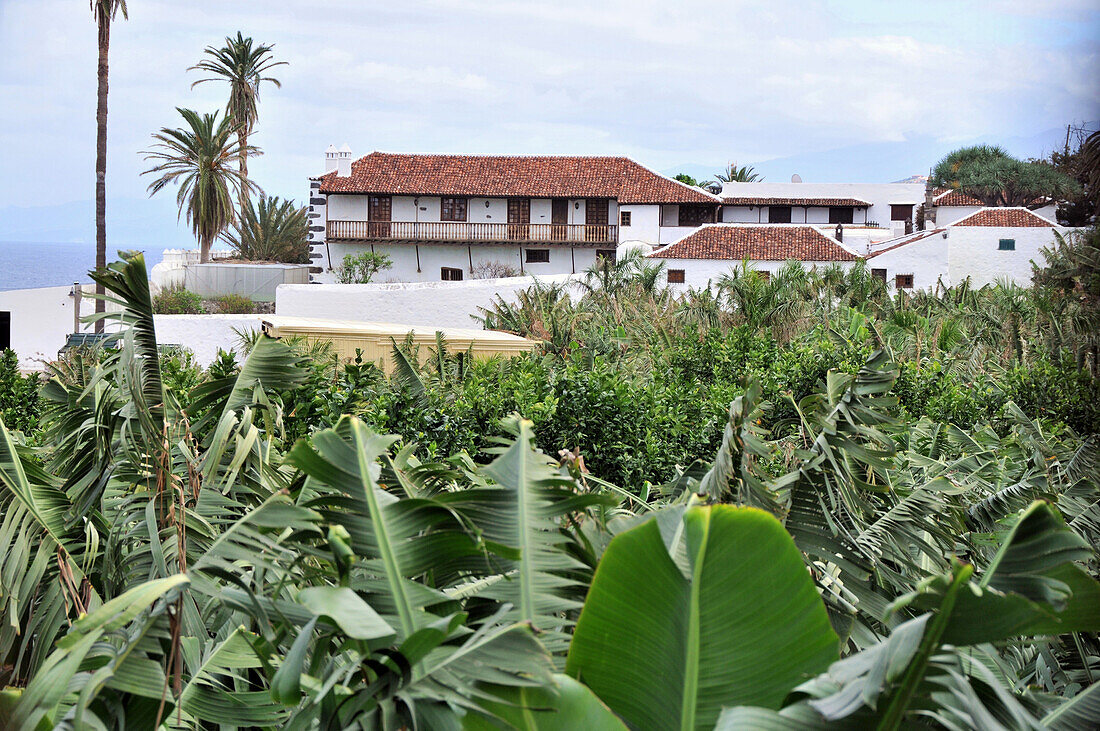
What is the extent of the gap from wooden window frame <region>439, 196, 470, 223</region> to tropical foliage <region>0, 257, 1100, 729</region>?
35.9 metres

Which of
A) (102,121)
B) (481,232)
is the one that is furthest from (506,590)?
(481,232)

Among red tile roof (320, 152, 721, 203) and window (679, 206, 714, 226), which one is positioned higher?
red tile roof (320, 152, 721, 203)

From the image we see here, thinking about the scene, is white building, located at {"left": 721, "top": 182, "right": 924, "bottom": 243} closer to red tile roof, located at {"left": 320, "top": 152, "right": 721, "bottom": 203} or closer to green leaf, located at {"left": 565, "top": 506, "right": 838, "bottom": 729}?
red tile roof, located at {"left": 320, "top": 152, "right": 721, "bottom": 203}

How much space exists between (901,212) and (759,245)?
16174 mm

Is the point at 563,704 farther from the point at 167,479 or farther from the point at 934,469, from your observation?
the point at 934,469

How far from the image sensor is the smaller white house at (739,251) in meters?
30.9

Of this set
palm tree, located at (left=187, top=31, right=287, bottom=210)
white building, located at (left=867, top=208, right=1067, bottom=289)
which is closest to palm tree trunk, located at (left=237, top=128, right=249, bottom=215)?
palm tree, located at (left=187, top=31, right=287, bottom=210)

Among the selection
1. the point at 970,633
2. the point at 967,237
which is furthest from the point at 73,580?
the point at 967,237

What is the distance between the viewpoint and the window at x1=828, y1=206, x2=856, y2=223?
4256 cm

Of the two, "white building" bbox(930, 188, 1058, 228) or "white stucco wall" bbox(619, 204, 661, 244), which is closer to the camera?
"white stucco wall" bbox(619, 204, 661, 244)

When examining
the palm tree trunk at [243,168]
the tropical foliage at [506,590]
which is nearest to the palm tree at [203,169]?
the palm tree trunk at [243,168]

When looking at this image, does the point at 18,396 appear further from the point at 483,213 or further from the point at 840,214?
the point at 840,214

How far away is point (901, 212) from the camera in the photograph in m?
43.8

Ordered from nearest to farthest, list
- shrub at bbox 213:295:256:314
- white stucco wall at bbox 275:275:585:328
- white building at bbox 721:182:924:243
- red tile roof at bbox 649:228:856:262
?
white stucco wall at bbox 275:275:585:328 < red tile roof at bbox 649:228:856:262 < shrub at bbox 213:295:256:314 < white building at bbox 721:182:924:243
